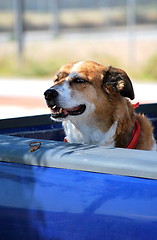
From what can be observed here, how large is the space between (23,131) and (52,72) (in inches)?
604

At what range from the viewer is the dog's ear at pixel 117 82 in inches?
151

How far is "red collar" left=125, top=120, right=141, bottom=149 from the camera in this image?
12.0 feet

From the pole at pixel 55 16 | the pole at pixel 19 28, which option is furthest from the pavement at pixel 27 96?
the pole at pixel 55 16

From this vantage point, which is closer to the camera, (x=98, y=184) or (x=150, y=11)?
(x=98, y=184)

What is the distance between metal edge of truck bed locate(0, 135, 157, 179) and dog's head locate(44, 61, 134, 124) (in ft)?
4.01

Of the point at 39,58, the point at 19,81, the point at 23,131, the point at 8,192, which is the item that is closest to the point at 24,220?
the point at 8,192

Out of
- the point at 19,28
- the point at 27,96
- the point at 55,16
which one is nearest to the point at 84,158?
the point at 27,96

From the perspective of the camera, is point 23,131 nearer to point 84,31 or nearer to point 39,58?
point 39,58

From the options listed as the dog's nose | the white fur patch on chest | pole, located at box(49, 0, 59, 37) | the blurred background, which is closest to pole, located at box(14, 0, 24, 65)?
the blurred background

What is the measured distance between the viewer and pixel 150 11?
24.2 meters

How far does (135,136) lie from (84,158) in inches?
59.0

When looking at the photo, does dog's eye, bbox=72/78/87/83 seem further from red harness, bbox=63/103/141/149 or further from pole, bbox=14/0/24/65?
pole, bbox=14/0/24/65

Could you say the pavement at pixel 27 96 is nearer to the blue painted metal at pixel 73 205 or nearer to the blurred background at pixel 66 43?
the blurred background at pixel 66 43

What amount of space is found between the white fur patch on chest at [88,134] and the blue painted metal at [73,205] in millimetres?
1493
